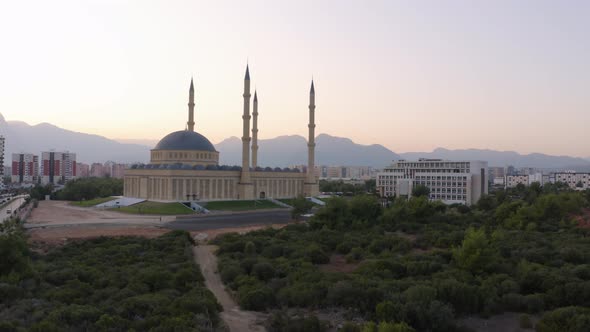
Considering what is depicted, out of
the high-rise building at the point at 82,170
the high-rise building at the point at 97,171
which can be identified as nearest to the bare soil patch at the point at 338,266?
the high-rise building at the point at 82,170

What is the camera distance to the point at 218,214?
55.3 meters

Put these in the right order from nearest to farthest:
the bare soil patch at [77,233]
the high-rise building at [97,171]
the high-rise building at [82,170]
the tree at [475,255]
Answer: the tree at [475,255]
the bare soil patch at [77,233]
the high-rise building at [82,170]
the high-rise building at [97,171]

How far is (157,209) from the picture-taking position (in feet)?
181

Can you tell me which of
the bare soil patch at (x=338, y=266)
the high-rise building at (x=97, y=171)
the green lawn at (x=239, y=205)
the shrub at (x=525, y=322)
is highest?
the high-rise building at (x=97, y=171)

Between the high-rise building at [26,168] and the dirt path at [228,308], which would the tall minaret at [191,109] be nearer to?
the dirt path at [228,308]

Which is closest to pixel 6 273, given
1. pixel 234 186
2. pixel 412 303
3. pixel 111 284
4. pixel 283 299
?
pixel 111 284

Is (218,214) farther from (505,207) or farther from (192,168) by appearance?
(505,207)

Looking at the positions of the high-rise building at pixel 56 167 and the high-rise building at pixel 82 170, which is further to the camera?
the high-rise building at pixel 82 170

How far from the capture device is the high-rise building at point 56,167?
12962cm

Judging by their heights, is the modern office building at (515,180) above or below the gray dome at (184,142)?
below

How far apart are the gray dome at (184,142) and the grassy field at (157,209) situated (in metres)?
13.1

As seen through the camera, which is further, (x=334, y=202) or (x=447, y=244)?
(x=334, y=202)

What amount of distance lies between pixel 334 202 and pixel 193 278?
21.8m

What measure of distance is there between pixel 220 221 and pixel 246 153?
22.8 metres
